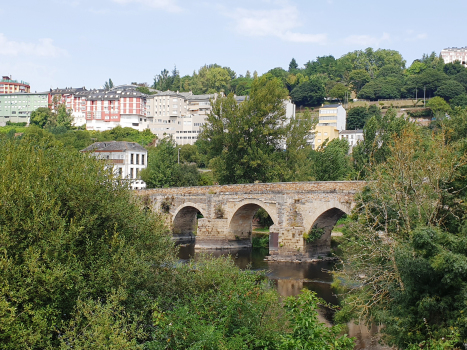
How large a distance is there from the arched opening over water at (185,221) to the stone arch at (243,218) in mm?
4548

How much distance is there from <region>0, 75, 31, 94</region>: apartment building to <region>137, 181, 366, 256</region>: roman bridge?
363 feet

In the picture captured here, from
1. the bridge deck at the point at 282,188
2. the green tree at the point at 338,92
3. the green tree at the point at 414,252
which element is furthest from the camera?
the green tree at the point at 338,92

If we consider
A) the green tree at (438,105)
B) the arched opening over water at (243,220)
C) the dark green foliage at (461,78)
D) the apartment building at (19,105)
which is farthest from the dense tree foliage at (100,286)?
the apartment building at (19,105)

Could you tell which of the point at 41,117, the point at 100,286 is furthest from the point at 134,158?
the point at 41,117

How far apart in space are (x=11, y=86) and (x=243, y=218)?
119721mm

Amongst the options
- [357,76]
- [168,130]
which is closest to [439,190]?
[168,130]

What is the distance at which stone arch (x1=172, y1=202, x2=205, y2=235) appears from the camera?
40250 millimetres

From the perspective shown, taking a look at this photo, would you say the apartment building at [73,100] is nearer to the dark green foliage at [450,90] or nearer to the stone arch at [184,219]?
the dark green foliage at [450,90]

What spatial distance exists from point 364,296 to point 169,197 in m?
27.2

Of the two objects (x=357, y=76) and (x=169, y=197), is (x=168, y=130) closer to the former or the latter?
(x=357, y=76)

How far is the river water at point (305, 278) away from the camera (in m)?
17.7

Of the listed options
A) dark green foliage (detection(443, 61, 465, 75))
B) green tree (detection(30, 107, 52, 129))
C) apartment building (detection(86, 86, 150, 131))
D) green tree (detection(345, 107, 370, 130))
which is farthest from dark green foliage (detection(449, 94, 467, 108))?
green tree (detection(30, 107, 52, 129))

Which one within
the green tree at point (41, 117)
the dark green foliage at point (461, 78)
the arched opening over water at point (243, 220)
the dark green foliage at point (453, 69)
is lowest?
the arched opening over water at point (243, 220)

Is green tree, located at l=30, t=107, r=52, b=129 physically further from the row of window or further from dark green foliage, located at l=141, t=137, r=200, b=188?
dark green foliage, located at l=141, t=137, r=200, b=188
